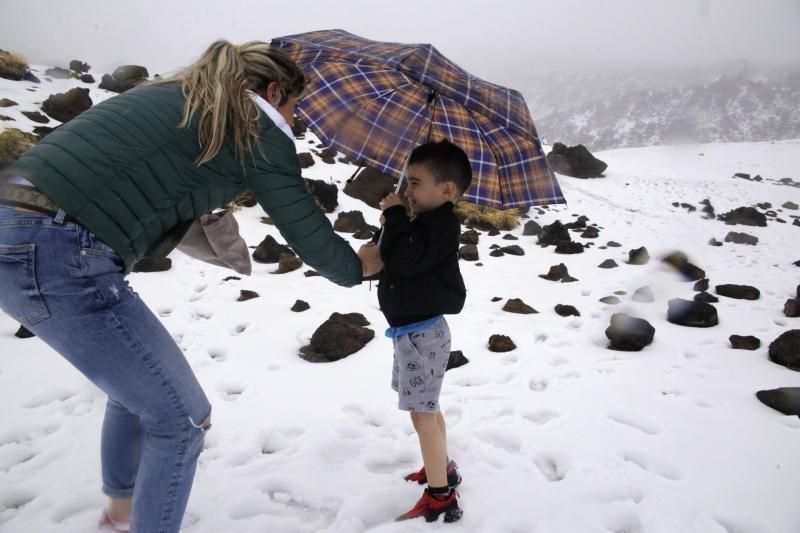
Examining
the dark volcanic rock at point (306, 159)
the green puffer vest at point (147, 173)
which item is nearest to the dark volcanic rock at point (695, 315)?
the green puffer vest at point (147, 173)

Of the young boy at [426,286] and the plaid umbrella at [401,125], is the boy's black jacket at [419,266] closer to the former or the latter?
the young boy at [426,286]

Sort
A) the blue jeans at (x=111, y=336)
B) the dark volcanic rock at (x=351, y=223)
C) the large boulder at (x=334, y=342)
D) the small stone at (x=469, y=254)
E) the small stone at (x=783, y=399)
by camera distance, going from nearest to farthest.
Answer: the blue jeans at (x=111, y=336) → the small stone at (x=783, y=399) → the large boulder at (x=334, y=342) → the small stone at (x=469, y=254) → the dark volcanic rock at (x=351, y=223)

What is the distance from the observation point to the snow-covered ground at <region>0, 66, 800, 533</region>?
7.67 ft

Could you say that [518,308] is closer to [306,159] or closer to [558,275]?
[558,275]

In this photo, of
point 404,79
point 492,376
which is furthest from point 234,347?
point 404,79

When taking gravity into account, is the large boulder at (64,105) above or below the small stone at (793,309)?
above

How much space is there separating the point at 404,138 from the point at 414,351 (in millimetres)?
1368

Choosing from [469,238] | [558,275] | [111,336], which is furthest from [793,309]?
[111,336]

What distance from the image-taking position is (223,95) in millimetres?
1483

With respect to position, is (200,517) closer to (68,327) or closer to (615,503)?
(68,327)

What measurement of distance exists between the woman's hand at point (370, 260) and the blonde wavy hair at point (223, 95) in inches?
28.6

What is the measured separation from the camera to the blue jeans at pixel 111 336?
53.6 inches

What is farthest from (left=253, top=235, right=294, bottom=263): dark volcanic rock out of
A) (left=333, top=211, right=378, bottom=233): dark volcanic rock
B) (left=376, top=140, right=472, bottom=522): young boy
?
(left=376, top=140, right=472, bottom=522): young boy

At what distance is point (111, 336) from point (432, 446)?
154 cm
